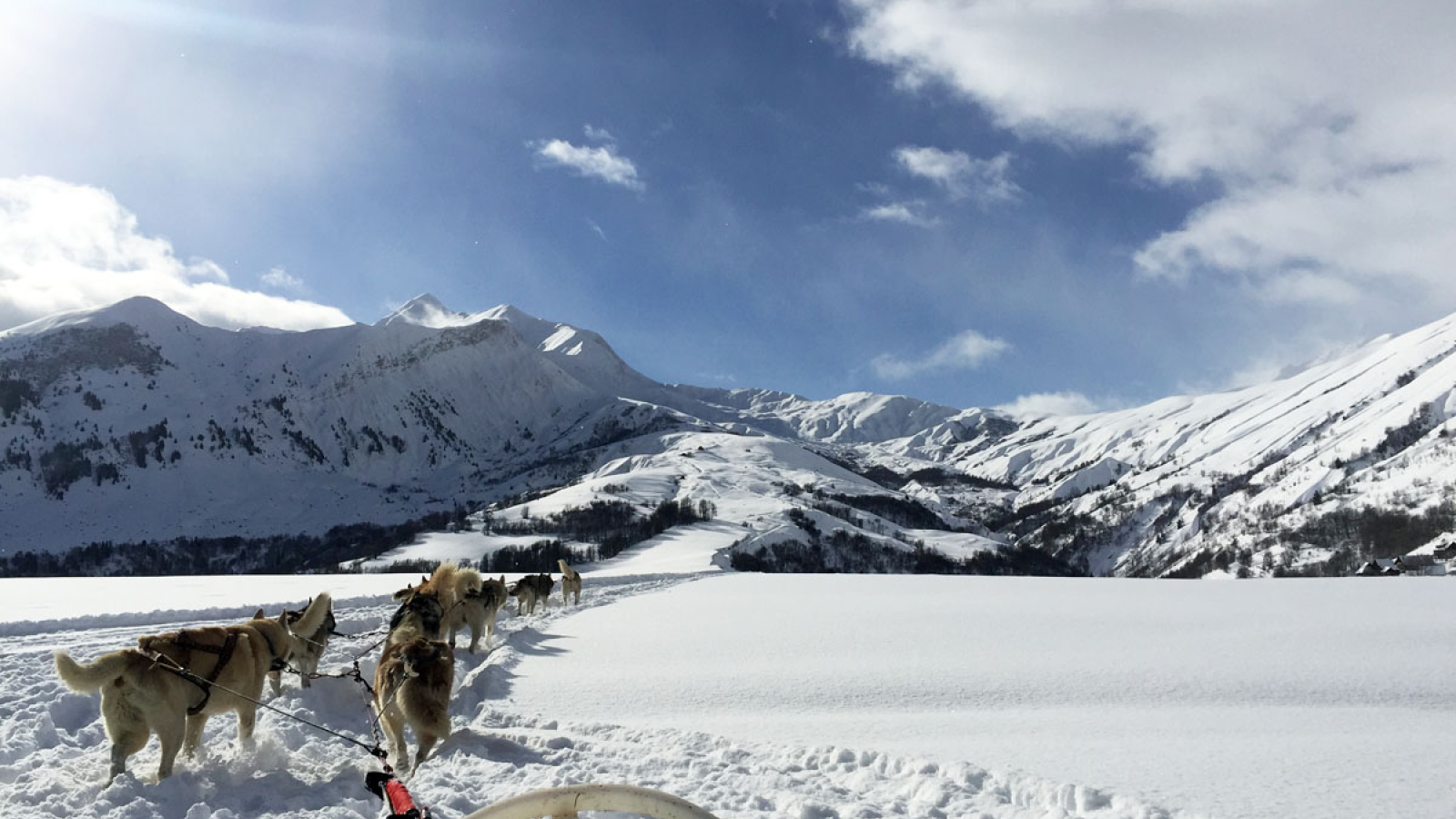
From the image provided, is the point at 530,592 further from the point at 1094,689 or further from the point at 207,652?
the point at 1094,689

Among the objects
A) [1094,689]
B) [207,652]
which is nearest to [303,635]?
[207,652]

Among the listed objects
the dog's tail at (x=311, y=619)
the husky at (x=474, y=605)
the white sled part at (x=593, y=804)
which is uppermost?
the white sled part at (x=593, y=804)

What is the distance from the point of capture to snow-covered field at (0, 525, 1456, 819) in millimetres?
6250

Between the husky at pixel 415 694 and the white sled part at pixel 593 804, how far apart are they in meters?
4.83

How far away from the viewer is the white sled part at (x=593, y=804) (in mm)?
2760

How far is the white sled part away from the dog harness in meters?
5.15

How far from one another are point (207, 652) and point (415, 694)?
181 cm

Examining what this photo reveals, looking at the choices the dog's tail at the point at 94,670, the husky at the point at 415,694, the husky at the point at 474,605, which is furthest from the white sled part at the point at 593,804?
the husky at the point at 474,605

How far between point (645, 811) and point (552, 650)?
1218 centimetres

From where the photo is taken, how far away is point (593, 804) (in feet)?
9.20

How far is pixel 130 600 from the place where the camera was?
19.4 metres

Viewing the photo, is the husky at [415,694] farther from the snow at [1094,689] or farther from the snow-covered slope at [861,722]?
the snow at [1094,689]

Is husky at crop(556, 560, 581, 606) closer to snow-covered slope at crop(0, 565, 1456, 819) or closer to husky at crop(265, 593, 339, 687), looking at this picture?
snow-covered slope at crop(0, 565, 1456, 819)

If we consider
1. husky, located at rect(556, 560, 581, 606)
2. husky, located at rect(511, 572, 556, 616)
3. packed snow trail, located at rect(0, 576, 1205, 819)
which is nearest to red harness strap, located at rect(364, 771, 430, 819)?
packed snow trail, located at rect(0, 576, 1205, 819)
